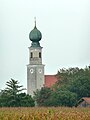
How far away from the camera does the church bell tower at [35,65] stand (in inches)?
5118

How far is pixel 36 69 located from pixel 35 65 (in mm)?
1126

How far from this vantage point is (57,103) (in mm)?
87938

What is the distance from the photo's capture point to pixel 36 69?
432 ft

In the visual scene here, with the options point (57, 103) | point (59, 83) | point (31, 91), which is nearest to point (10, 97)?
point (57, 103)

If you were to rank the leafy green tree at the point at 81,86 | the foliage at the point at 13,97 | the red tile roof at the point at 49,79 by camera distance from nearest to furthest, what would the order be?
the foliage at the point at 13,97 < the leafy green tree at the point at 81,86 < the red tile roof at the point at 49,79

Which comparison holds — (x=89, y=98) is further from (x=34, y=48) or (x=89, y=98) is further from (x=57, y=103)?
(x=34, y=48)

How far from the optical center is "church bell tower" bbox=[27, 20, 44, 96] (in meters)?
130

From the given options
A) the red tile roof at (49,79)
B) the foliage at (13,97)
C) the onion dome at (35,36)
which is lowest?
the foliage at (13,97)

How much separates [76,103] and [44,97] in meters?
7.97

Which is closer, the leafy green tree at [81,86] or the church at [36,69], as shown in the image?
the leafy green tree at [81,86]

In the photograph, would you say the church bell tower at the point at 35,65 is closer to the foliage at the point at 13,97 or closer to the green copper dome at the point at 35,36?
the green copper dome at the point at 35,36

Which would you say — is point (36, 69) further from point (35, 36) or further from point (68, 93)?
point (68, 93)

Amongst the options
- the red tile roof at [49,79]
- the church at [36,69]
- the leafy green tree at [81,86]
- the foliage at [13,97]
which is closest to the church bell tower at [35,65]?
the church at [36,69]

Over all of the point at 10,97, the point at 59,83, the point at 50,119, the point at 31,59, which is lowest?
the point at 50,119
